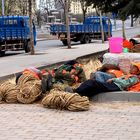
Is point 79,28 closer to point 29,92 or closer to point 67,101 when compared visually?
point 29,92

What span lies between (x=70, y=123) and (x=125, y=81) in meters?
2.58

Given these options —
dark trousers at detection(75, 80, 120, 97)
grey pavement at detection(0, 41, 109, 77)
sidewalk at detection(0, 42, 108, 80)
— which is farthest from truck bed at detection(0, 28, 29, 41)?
dark trousers at detection(75, 80, 120, 97)

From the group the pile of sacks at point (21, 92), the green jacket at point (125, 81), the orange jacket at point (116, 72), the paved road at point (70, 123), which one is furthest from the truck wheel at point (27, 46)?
the paved road at point (70, 123)

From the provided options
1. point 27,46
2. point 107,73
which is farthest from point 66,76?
point 27,46

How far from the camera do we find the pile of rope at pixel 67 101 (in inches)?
349

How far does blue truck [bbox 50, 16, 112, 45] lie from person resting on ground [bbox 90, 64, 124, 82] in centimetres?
2480

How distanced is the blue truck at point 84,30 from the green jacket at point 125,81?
26113 millimetres

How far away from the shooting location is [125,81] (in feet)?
33.0

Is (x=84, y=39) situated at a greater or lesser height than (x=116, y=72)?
lesser

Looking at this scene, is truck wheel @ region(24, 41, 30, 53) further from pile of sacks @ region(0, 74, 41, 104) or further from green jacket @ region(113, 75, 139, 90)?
green jacket @ region(113, 75, 139, 90)

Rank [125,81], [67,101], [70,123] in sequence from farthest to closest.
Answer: [125,81], [67,101], [70,123]

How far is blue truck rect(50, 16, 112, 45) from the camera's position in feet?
121

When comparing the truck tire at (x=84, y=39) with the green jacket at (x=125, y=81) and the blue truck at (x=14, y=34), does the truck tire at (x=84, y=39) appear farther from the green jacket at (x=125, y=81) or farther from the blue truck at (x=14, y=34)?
the green jacket at (x=125, y=81)

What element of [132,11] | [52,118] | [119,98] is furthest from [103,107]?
[132,11]
